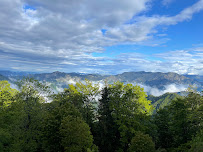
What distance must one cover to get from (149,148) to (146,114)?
413 inches

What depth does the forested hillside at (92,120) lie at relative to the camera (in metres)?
23.3

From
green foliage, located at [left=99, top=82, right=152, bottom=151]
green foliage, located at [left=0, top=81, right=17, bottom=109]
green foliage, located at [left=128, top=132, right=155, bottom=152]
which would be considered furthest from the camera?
green foliage, located at [left=0, top=81, right=17, bottom=109]

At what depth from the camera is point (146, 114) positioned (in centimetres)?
3216

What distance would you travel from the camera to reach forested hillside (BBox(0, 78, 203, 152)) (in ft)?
76.5

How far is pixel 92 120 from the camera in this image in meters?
38.4

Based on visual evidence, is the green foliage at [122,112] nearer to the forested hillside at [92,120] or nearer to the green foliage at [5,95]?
the forested hillside at [92,120]

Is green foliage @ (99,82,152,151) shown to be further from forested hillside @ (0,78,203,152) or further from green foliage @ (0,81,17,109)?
green foliage @ (0,81,17,109)

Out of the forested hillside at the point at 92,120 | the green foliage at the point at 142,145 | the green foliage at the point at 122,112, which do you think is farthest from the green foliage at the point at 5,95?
the green foliage at the point at 142,145

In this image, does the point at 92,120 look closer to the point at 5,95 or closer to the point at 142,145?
the point at 142,145

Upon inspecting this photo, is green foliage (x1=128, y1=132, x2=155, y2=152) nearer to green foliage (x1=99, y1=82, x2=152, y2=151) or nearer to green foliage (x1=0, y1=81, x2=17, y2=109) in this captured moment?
green foliage (x1=99, y1=82, x2=152, y2=151)

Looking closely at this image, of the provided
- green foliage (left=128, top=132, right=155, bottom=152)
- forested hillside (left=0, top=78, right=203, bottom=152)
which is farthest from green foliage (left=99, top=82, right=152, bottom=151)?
green foliage (left=128, top=132, right=155, bottom=152)

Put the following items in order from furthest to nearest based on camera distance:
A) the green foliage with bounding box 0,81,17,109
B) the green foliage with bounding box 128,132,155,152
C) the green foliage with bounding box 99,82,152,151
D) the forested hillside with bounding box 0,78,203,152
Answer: the green foliage with bounding box 0,81,17,109
the green foliage with bounding box 99,82,152,151
the forested hillside with bounding box 0,78,203,152
the green foliage with bounding box 128,132,155,152

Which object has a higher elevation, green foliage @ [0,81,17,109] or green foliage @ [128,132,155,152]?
green foliage @ [0,81,17,109]

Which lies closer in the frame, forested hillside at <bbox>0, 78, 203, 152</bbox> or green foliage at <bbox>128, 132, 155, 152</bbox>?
green foliage at <bbox>128, 132, 155, 152</bbox>
